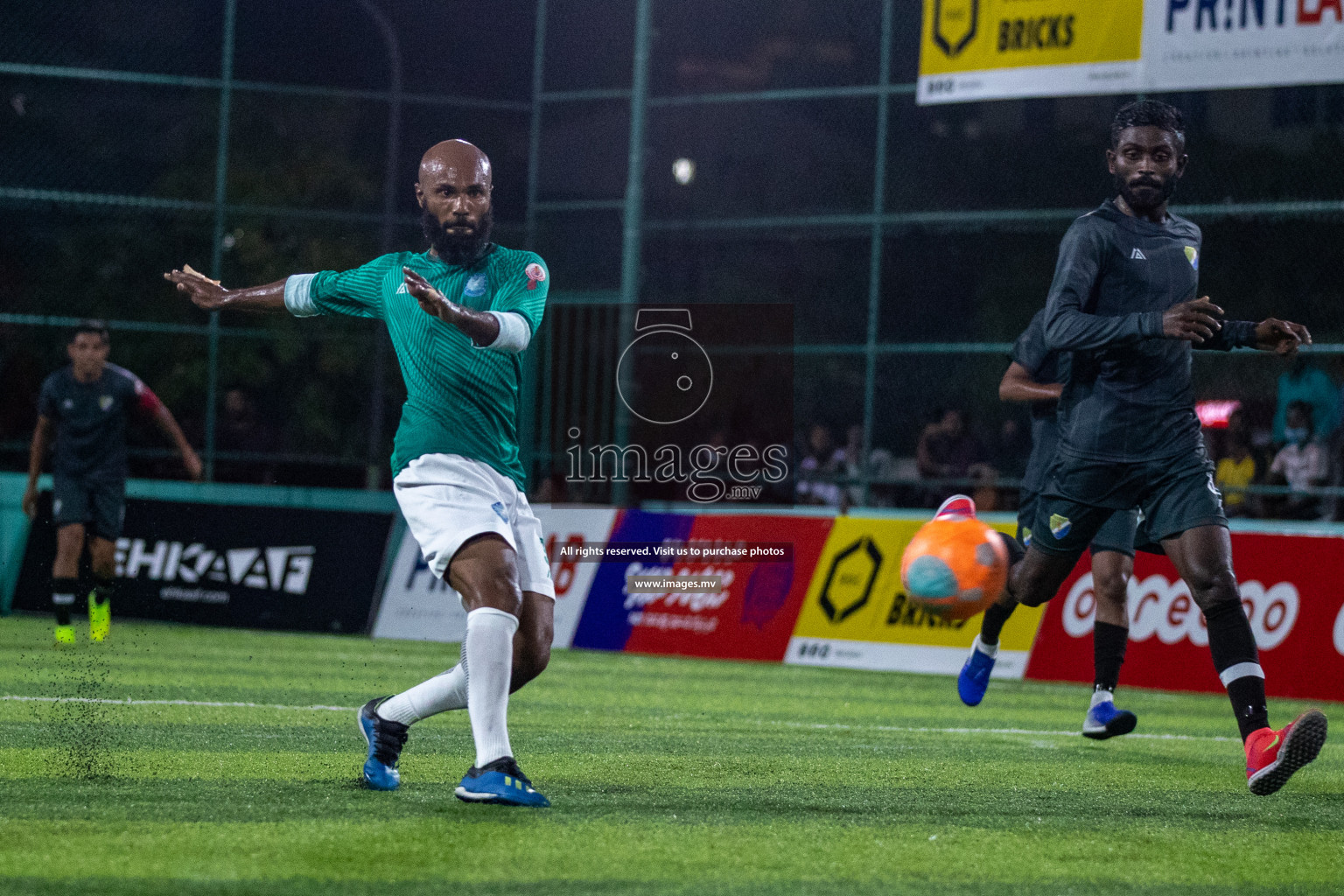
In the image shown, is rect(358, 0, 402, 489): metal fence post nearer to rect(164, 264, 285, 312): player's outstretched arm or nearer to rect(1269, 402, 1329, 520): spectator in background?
rect(1269, 402, 1329, 520): spectator in background

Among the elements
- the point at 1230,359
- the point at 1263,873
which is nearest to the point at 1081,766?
the point at 1263,873

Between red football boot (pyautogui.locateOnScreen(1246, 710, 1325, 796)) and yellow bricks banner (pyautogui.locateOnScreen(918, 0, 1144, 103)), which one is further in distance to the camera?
yellow bricks banner (pyautogui.locateOnScreen(918, 0, 1144, 103))

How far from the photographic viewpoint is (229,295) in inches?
268

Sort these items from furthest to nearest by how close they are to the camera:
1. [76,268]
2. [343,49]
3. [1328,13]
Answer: [343,49] < [76,268] < [1328,13]

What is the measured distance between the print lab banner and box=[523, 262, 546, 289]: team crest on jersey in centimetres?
1034

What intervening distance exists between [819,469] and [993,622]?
7.73 metres

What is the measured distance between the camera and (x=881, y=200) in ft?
57.4

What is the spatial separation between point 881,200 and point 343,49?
54.4 ft

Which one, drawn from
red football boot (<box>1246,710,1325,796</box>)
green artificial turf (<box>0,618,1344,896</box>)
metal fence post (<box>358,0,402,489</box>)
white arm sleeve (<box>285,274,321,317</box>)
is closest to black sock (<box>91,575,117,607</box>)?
green artificial turf (<box>0,618,1344,896</box>)

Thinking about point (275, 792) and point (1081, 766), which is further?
point (1081, 766)

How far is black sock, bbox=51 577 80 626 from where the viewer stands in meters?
13.3

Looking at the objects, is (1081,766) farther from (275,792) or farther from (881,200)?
(881,200)

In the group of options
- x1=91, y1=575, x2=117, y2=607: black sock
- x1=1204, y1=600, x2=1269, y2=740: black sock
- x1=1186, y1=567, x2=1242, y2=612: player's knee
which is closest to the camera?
x1=1204, y1=600, x2=1269, y2=740: black sock

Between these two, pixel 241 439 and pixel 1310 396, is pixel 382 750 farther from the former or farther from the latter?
pixel 241 439
